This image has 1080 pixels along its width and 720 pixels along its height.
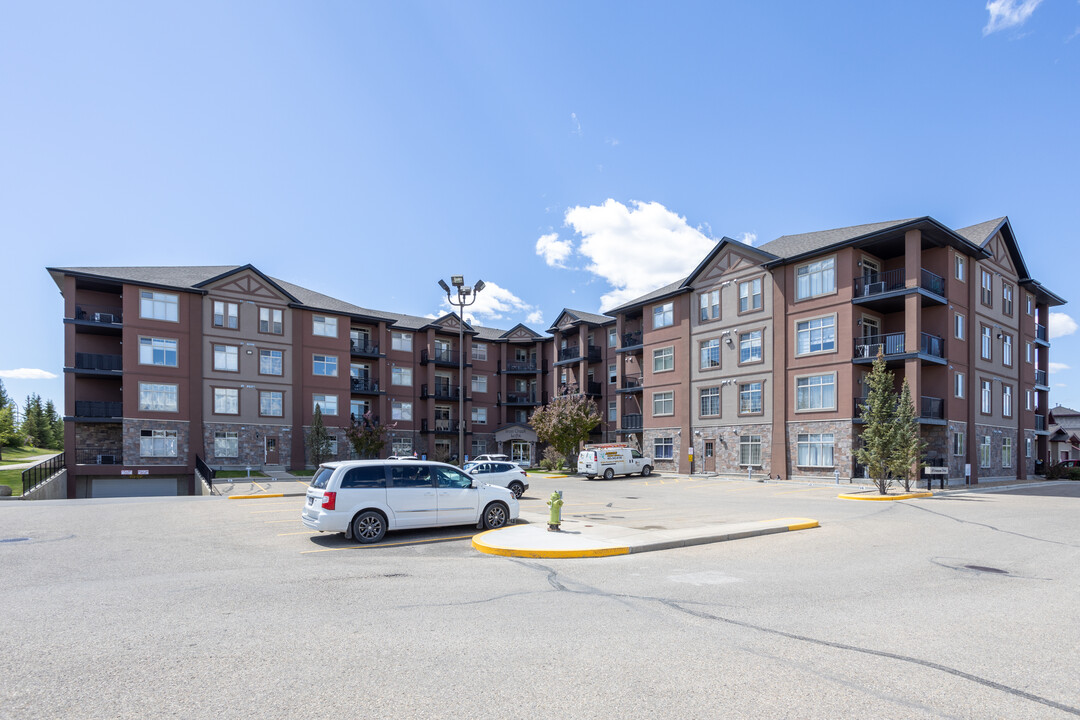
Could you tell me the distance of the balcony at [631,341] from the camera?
1874 inches

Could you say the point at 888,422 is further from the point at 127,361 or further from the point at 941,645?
the point at 127,361

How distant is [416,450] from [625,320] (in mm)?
20384

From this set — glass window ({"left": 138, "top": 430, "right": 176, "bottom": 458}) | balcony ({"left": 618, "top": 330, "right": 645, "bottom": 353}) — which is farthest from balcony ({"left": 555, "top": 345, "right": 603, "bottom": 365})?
glass window ({"left": 138, "top": 430, "right": 176, "bottom": 458})

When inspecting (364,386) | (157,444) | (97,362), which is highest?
(97,362)

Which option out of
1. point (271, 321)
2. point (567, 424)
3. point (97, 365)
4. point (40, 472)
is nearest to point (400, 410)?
point (271, 321)

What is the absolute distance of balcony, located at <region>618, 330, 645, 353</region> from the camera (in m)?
47.6

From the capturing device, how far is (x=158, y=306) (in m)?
38.7

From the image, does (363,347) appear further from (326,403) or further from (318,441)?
(318,441)

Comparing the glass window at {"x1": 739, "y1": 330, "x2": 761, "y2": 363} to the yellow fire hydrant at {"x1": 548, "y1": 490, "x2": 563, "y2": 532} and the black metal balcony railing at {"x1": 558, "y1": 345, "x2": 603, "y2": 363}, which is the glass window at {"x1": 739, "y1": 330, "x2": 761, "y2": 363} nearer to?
the black metal balcony railing at {"x1": 558, "y1": 345, "x2": 603, "y2": 363}

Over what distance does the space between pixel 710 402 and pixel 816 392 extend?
7735mm

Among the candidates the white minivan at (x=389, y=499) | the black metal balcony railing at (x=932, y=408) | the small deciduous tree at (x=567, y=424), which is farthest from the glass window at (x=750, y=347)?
the white minivan at (x=389, y=499)

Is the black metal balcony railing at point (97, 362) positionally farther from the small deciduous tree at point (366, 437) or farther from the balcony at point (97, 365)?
the small deciduous tree at point (366, 437)

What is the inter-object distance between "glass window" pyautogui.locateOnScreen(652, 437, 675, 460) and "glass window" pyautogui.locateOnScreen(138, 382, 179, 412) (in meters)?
31.4

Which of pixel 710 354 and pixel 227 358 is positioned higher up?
pixel 710 354
